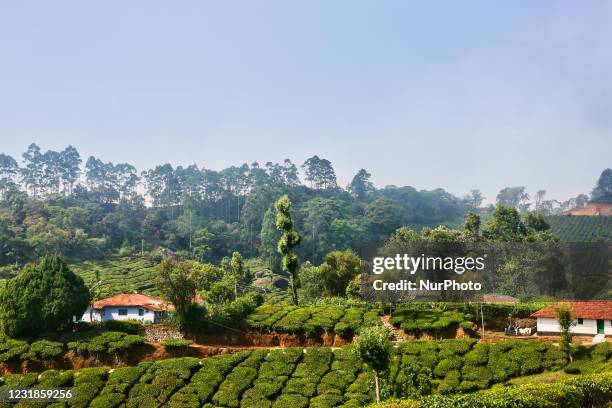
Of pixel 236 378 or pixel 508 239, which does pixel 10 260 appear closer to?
pixel 236 378

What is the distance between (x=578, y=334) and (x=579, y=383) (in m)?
14.3

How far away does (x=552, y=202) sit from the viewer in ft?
521

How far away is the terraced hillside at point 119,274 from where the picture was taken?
63.6 m

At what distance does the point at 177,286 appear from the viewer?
33.4m

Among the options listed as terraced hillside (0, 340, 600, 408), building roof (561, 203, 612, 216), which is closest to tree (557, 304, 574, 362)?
terraced hillside (0, 340, 600, 408)

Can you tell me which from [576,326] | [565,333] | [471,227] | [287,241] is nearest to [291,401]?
[565,333]

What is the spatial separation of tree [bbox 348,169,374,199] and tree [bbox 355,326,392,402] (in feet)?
420

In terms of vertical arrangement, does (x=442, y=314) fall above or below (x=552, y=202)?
below

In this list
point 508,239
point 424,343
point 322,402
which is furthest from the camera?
point 508,239

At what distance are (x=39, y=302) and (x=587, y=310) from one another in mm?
33117

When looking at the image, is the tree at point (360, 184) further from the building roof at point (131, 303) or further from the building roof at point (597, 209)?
the building roof at point (131, 303)

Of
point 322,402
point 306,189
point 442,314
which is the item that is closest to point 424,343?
point 442,314

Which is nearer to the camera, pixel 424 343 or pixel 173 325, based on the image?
pixel 424 343

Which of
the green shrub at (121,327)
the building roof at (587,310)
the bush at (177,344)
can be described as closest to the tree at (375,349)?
the bush at (177,344)
